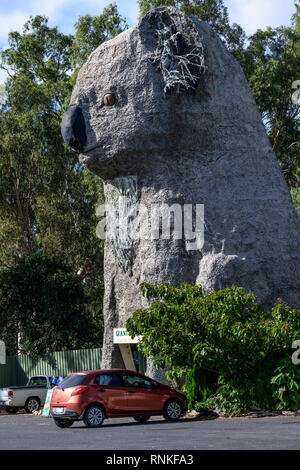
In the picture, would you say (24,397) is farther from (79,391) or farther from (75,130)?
(75,130)

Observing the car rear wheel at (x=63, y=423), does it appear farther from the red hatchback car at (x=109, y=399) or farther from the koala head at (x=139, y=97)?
the koala head at (x=139, y=97)

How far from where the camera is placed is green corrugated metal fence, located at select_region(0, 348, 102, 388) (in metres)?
27.5

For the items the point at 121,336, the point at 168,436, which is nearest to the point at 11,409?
the point at 121,336

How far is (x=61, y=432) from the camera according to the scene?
14.7 metres

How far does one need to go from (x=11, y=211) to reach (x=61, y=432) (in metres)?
24.3

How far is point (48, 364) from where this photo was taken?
2956 cm

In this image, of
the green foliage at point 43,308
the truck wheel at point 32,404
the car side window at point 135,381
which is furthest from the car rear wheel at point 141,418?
the green foliage at point 43,308

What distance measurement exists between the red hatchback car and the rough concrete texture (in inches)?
113

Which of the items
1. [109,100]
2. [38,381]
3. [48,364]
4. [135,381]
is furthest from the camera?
[48,364]

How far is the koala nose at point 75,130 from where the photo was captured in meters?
20.8

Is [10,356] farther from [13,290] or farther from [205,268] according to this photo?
[205,268]

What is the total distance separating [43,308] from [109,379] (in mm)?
15594

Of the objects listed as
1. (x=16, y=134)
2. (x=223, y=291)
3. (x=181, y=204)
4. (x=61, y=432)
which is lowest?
(x=61, y=432)
